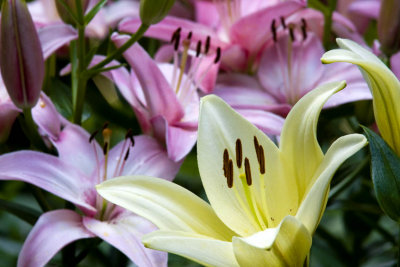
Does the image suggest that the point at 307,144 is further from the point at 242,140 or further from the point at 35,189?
the point at 35,189

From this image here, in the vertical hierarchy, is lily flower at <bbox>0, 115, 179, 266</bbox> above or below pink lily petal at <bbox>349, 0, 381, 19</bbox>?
below

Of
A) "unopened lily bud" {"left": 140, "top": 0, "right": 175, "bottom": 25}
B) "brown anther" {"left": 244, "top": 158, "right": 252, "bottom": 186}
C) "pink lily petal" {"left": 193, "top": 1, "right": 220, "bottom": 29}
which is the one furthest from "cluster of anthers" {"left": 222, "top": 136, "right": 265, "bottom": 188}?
"pink lily petal" {"left": 193, "top": 1, "right": 220, "bottom": 29}

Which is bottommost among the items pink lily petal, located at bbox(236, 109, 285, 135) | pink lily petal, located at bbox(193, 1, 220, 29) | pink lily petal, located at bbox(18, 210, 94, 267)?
pink lily petal, located at bbox(18, 210, 94, 267)

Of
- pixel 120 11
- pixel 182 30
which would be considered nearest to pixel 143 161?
pixel 182 30

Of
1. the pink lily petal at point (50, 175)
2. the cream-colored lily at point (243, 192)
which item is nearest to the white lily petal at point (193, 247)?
the cream-colored lily at point (243, 192)

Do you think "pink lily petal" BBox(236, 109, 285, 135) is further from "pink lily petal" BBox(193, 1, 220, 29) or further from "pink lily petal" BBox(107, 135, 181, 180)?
"pink lily petal" BBox(193, 1, 220, 29)

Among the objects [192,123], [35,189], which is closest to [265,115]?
[192,123]
